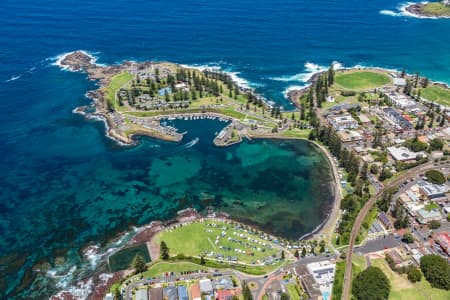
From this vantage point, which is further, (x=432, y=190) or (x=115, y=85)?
(x=115, y=85)

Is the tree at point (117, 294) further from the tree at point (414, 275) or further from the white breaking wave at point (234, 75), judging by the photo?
the white breaking wave at point (234, 75)

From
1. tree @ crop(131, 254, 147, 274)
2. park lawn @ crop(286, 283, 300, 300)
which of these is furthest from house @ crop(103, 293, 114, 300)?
park lawn @ crop(286, 283, 300, 300)

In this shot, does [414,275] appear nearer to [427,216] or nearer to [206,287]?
[427,216]


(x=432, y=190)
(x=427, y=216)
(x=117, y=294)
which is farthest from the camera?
(x=432, y=190)

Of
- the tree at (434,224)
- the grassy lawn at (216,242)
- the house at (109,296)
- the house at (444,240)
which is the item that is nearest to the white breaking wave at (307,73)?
the tree at (434,224)

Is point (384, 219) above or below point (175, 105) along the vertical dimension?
below

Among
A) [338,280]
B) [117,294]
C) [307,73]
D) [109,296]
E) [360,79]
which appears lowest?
[109,296]

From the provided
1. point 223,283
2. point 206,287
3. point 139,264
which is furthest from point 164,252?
point 223,283
